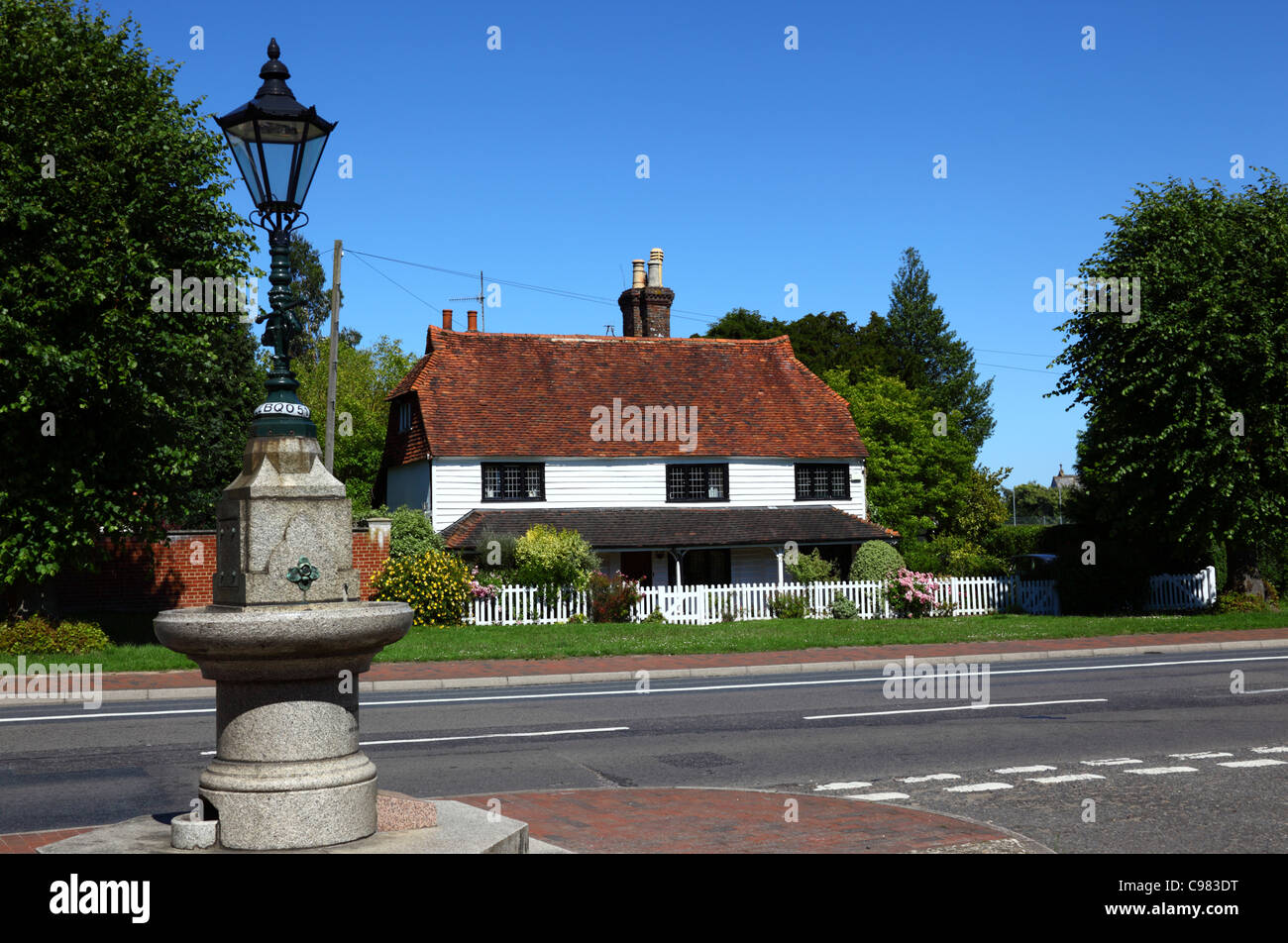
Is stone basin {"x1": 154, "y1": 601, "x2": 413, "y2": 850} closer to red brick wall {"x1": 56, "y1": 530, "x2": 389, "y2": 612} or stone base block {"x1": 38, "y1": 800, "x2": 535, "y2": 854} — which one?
stone base block {"x1": 38, "y1": 800, "x2": 535, "y2": 854}

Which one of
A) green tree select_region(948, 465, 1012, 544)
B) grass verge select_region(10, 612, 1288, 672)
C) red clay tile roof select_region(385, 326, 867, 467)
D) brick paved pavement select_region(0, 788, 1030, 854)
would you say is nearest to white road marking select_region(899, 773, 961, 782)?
brick paved pavement select_region(0, 788, 1030, 854)

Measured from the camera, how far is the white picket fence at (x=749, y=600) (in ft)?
88.0

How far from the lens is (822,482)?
36.8m

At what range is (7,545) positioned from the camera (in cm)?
1917

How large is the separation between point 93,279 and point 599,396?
19290 millimetres

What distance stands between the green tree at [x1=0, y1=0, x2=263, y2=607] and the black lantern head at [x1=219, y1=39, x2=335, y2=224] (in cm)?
1388

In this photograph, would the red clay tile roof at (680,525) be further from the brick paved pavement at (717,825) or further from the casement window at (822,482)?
the brick paved pavement at (717,825)

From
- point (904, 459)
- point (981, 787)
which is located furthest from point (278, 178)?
point (904, 459)

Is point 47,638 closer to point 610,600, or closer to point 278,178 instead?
point 610,600

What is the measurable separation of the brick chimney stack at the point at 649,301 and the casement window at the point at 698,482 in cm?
751

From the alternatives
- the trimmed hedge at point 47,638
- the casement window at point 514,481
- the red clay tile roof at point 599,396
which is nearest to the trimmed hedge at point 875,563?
the red clay tile roof at point 599,396

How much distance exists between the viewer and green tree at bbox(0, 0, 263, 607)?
1848 centimetres

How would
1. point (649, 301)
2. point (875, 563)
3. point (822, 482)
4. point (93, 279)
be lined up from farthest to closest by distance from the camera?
point (649, 301)
point (822, 482)
point (875, 563)
point (93, 279)

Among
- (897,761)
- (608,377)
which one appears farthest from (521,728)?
(608,377)
